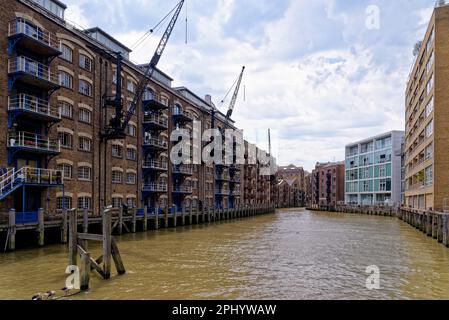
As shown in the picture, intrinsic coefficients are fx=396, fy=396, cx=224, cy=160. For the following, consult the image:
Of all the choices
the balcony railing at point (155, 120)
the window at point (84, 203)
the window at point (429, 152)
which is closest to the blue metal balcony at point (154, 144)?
the balcony railing at point (155, 120)

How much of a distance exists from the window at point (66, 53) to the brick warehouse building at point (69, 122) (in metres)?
0.08

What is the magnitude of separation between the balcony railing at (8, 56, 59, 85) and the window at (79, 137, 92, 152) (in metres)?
5.46

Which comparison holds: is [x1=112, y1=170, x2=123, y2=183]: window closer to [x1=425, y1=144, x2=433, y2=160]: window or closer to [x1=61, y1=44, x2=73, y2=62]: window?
[x1=61, y1=44, x2=73, y2=62]: window

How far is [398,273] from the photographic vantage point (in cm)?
1734

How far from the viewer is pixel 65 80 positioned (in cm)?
3142

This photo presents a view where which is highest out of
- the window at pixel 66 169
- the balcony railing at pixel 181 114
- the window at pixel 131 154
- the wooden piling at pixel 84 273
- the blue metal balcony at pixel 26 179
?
the balcony railing at pixel 181 114

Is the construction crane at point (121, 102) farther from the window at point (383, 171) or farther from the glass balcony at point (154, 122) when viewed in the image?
the window at point (383, 171)

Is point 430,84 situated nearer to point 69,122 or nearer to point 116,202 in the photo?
point 116,202

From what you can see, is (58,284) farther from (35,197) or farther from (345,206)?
(345,206)

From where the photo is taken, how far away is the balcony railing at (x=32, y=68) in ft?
85.7

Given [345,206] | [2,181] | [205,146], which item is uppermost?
[205,146]

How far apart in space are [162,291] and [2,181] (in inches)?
581

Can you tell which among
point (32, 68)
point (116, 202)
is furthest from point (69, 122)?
point (116, 202)
